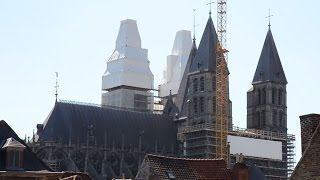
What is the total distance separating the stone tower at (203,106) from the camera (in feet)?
360

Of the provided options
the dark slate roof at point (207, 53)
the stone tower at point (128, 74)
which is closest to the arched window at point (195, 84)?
the dark slate roof at point (207, 53)

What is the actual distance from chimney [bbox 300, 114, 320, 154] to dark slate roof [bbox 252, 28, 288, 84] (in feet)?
307

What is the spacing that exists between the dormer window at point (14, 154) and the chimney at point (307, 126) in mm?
13085

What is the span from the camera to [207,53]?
111375mm

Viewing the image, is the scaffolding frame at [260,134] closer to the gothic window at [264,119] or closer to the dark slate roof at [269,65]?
the gothic window at [264,119]

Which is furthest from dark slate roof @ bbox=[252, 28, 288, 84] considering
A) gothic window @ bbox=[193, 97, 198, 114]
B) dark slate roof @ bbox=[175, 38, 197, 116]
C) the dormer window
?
the dormer window

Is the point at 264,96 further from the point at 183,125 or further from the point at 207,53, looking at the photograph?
the point at 183,125

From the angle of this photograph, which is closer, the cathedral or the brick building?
the brick building

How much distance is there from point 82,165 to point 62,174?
74525mm

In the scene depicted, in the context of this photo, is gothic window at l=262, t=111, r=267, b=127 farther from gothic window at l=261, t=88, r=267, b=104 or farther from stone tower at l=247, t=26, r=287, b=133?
gothic window at l=261, t=88, r=267, b=104

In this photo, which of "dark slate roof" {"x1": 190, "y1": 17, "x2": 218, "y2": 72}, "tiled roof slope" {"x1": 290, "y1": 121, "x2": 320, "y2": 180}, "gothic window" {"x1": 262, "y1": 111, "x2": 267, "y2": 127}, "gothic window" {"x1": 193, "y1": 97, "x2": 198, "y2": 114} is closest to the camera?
"tiled roof slope" {"x1": 290, "y1": 121, "x2": 320, "y2": 180}

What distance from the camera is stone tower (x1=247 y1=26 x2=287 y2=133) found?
380 feet

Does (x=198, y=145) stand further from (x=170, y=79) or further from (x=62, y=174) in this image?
(x=62, y=174)


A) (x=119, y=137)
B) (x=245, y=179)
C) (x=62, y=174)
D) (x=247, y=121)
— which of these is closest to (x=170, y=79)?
(x=247, y=121)
